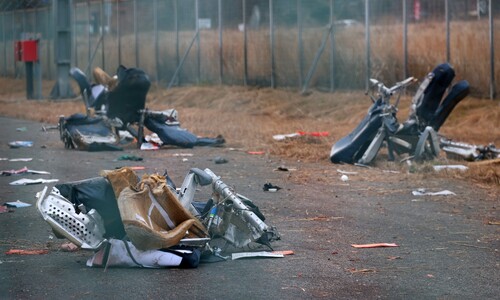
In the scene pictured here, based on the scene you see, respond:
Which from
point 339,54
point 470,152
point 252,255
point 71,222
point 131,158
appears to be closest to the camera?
point 71,222

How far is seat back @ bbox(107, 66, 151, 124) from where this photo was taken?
51.6 feet

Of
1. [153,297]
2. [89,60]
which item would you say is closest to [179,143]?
[153,297]

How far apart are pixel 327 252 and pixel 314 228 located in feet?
3.46

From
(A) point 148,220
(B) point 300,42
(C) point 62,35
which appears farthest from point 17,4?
(A) point 148,220

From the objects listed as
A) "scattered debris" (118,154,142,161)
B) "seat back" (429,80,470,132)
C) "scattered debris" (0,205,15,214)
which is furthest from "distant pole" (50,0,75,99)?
"scattered debris" (0,205,15,214)

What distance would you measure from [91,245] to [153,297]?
3.13 feet

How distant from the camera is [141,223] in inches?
261

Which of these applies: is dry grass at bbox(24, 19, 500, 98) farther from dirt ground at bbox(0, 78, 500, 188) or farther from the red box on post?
the red box on post

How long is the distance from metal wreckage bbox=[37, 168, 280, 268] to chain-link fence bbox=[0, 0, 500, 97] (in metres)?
12.8

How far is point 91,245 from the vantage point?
22.4 ft

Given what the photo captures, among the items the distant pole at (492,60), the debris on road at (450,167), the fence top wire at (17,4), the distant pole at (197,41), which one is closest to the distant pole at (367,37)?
the distant pole at (492,60)

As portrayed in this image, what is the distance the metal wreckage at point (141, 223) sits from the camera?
266 inches

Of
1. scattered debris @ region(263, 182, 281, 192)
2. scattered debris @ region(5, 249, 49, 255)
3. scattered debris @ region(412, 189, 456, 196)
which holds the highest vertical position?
scattered debris @ region(5, 249, 49, 255)

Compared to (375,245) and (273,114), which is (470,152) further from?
(273,114)
